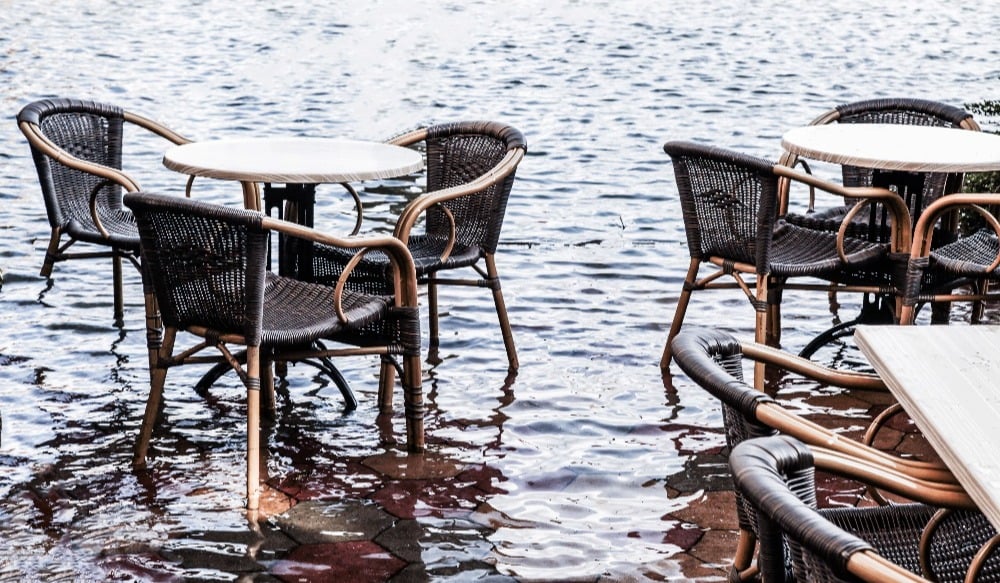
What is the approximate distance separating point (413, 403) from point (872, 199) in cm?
171

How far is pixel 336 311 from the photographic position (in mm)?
4035

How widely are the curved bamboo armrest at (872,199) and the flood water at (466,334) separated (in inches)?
29.4

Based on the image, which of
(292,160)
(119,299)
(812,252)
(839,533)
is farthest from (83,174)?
(839,533)

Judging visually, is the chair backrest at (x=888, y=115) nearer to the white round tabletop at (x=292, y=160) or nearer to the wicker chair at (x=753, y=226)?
the wicker chair at (x=753, y=226)

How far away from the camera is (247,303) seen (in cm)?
380

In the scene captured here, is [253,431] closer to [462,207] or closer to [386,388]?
[386,388]

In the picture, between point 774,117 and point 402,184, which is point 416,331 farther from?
point 774,117

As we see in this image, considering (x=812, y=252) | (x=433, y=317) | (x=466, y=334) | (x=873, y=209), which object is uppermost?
(x=873, y=209)

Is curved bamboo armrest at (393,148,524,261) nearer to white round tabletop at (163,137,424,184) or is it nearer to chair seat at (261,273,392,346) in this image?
white round tabletop at (163,137,424,184)

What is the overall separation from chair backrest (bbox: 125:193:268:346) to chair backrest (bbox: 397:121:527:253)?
50.1 inches

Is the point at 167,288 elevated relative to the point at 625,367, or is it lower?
elevated

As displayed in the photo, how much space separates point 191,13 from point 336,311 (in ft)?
48.9

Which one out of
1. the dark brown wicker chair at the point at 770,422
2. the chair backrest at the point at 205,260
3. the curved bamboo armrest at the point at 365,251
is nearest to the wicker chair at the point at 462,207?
the curved bamboo armrest at the point at 365,251

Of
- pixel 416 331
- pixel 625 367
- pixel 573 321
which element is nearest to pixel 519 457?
pixel 416 331
